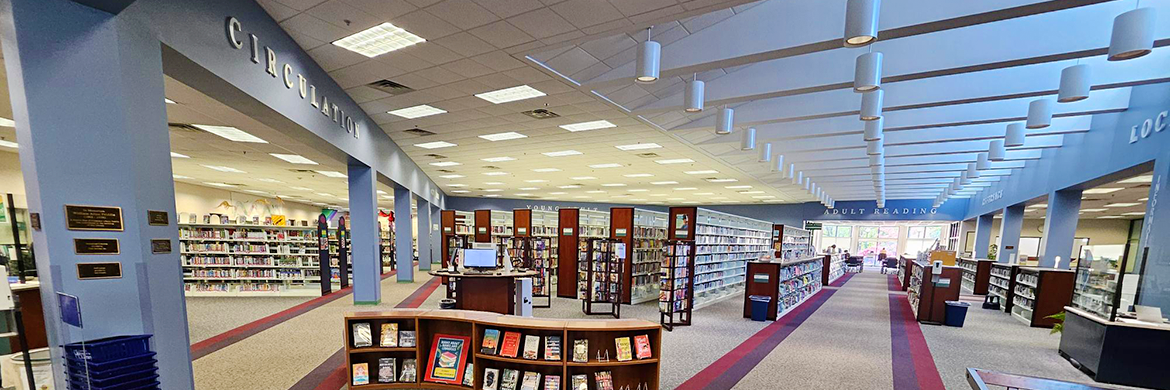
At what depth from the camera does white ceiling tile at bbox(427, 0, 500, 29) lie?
3693mm

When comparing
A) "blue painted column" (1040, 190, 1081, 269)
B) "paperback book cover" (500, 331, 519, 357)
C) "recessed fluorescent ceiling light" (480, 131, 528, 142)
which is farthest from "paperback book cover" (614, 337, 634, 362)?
"blue painted column" (1040, 190, 1081, 269)

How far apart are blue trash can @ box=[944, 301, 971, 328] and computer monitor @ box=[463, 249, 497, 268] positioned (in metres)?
8.25

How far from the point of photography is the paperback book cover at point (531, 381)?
3.69 m

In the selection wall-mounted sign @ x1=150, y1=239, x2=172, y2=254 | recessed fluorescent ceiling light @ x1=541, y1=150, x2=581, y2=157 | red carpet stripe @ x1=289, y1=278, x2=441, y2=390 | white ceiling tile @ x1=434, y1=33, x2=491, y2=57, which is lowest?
red carpet stripe @ x1=289, y1=278, x2=441, y2=390

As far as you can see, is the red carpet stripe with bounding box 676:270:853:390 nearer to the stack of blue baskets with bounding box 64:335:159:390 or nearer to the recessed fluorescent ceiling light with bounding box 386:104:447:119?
the stack of blue baskets with bounding box 64:335:159:390

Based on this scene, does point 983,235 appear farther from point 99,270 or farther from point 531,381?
point 99,270

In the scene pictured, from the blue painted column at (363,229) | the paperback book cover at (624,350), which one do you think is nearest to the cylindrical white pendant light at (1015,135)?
the paperback book cover at (624,350)

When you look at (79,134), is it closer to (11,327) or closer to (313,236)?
(11,327)

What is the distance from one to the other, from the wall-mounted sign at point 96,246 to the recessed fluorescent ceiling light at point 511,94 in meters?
4.22

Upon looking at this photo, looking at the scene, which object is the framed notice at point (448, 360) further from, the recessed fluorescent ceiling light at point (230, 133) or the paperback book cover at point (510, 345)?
the recessed fluorescent ceiling light at point (230, 133)

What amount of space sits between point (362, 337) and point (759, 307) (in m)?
6.40

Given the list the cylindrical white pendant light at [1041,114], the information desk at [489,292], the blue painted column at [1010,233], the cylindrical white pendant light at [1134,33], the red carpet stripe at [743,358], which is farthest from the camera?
the blue painted column at [1010,233]

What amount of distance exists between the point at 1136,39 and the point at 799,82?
2.51m

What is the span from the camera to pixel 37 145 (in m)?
2.22
